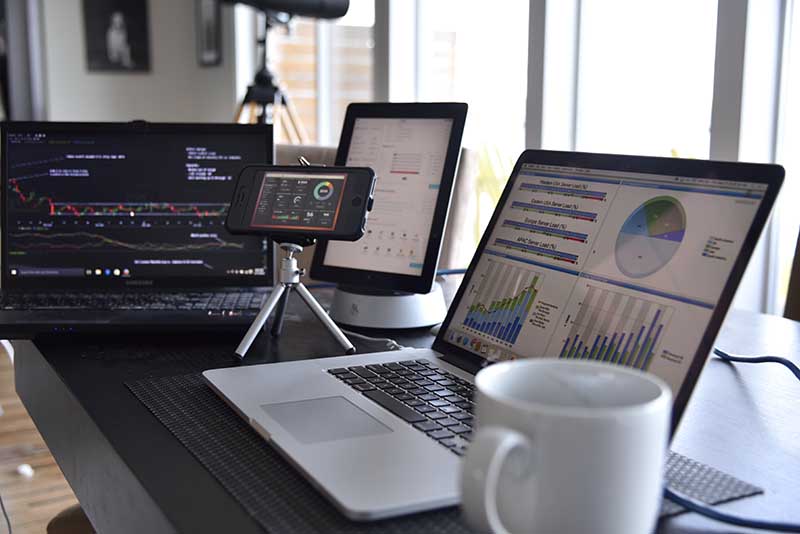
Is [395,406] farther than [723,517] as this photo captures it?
Yes

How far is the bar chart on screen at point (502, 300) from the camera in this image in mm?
863

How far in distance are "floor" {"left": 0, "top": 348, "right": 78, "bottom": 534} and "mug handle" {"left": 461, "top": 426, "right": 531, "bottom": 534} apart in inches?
73.2

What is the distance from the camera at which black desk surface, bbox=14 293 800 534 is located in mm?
611

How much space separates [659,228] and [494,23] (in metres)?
2.37

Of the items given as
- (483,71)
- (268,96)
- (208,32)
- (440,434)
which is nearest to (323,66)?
Result: (268,96)

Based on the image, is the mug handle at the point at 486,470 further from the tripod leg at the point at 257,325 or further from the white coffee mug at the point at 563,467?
the tripod leg at the point at 257,325

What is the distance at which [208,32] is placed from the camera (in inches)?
190

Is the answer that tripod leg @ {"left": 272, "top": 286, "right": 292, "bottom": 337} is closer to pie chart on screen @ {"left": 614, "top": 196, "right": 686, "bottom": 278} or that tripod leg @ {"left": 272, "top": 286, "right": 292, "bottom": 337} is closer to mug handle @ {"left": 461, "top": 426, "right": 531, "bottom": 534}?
pie chart on screen @ {"left": 614, "top": 196, "right": 686, "bottom": 278}

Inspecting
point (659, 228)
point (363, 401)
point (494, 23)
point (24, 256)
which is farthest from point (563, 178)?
point (494, 23)

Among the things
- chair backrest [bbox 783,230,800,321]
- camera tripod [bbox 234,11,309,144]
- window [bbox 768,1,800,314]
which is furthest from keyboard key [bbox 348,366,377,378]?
camera tripod [bbox 234,11,309,144]

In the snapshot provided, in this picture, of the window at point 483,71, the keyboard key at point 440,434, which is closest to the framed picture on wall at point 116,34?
the window at point 483,71

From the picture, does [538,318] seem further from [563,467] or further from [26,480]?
[26,480]

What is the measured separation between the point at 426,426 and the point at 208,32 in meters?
4.50

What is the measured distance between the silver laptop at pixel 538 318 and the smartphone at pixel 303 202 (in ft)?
0.50
